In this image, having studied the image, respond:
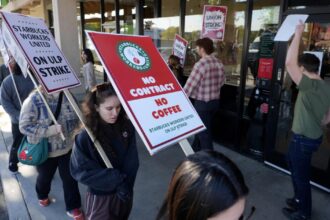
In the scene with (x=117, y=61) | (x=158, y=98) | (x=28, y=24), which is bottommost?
(x=158, y=98)

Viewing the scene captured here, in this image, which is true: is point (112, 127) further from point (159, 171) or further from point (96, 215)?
point (159, 171)

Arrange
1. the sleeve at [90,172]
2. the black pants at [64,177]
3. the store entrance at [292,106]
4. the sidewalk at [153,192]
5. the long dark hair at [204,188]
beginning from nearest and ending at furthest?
the long dark hair at [204,188]
the sleeve at [90,172]
the black pants at [64,177]
the sidewalk at [153,192]
the store entrance at [292,106]

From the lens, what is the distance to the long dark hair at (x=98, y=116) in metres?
1.94

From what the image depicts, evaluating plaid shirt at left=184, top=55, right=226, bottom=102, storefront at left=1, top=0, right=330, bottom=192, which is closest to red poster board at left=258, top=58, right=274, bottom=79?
storefront at left=1, top=0, right=330, bottom=192

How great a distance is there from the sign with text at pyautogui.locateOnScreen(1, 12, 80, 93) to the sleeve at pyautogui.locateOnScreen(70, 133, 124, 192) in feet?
1.80

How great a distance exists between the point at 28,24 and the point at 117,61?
1341 millimetres

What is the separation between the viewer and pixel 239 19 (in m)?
4.56

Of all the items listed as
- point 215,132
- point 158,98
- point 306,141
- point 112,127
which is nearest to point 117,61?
point 158,98

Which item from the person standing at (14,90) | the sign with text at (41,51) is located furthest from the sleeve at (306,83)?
the person standing at (14,90)

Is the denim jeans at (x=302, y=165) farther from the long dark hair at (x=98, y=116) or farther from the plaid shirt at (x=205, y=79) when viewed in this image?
the long dark hair at (x=98, y=116)

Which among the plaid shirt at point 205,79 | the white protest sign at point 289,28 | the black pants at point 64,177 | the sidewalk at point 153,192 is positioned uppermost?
the white protest sign at point 289,28

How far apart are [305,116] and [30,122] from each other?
8.28 ft

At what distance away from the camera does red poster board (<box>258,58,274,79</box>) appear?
4047mm

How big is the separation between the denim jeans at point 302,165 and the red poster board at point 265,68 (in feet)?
4.70
